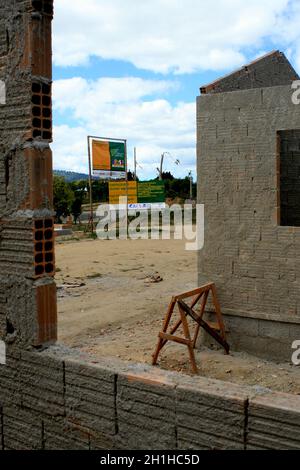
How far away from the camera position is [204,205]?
7.62m

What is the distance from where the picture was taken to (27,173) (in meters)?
3.41

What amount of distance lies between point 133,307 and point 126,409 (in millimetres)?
7593

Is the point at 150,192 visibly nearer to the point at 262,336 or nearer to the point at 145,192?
the point at 145,192

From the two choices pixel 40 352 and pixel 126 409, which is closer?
pixel 126 409

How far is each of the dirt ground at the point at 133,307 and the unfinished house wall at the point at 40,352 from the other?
1.35 ft

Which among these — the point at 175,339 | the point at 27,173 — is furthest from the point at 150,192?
Result: the point at 27,173

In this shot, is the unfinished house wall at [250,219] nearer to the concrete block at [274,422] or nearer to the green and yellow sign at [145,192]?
the concrete block at [274,422]

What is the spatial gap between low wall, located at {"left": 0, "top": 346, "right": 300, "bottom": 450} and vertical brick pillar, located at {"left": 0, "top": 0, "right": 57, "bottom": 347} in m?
0.29

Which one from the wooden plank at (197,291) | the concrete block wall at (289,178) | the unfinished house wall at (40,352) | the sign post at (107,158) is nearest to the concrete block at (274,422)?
the unfinished house wall at (40,352)

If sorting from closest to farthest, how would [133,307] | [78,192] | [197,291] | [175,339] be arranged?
[175,339], [197,291], [133,307], [78,192]

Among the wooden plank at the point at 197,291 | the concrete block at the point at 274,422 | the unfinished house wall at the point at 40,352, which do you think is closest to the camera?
the concrete block at the point at 274,422

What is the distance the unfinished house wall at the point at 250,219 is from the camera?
6949 millimetres
